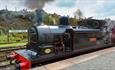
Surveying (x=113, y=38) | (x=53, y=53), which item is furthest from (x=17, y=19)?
(x=53, y=53)

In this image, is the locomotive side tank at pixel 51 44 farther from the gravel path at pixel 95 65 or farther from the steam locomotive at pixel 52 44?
the gravel path at pixel 95 65

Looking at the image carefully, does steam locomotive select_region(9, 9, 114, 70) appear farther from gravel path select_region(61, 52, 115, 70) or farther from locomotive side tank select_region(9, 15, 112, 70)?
gravel path select_region(61, 52, 115, 70)

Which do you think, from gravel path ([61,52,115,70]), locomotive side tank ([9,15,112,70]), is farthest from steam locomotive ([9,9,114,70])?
gravel path ([61,52,115,70])

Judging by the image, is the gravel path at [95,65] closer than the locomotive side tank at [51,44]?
Yes

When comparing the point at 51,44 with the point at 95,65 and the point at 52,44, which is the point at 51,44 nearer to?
the point at 52,44

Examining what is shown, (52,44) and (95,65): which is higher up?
(52,44)

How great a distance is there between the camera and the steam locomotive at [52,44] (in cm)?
675

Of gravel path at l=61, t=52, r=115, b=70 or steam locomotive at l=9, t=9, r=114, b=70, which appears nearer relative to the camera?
gravel path at l=61, t=52, r=115, b=70

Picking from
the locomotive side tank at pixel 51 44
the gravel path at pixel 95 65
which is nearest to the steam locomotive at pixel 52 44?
the locomotive side tank at pixel 51 44

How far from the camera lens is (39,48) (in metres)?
6.93

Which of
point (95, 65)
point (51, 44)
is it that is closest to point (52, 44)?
point (51, 44)

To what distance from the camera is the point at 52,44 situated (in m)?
7.58

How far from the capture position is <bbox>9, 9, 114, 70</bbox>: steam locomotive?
6752mm

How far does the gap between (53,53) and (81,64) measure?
1673 millimetres
